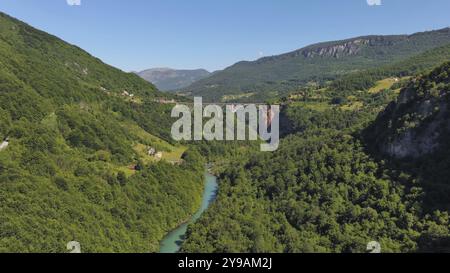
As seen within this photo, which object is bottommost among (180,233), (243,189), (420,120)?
(180,233)

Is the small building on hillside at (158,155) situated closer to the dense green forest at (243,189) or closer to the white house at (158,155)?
the white house at (158,155)

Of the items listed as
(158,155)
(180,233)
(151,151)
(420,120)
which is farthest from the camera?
(158,155)

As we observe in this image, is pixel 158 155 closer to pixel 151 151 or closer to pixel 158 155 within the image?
pixel 158 155

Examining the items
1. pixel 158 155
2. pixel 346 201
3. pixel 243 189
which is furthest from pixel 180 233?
pixel 158 155
